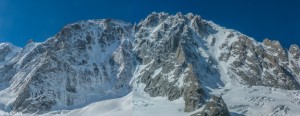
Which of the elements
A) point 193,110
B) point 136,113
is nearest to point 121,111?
point 136,113

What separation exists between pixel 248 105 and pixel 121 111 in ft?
150

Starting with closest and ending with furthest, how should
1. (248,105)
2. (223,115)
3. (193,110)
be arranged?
(223,115) < (193,110) < (248,105)

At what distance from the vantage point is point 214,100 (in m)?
170

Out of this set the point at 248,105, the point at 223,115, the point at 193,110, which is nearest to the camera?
the point at 223,115

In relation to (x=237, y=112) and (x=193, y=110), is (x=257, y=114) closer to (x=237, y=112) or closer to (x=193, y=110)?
(x=237, y=112)

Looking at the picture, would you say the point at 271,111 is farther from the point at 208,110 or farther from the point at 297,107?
the point at 208,110

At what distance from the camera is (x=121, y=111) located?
199 metres

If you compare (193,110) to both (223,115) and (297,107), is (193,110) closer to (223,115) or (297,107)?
(223,115)

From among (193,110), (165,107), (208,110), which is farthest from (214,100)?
(165,107)

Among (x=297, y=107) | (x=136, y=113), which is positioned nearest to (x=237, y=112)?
(x=297, y=107)

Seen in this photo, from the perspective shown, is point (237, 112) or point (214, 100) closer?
point (214, 100)

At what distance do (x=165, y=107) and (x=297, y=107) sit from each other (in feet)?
154

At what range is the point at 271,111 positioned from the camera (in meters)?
191

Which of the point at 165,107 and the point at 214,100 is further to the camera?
the point at 165,107
